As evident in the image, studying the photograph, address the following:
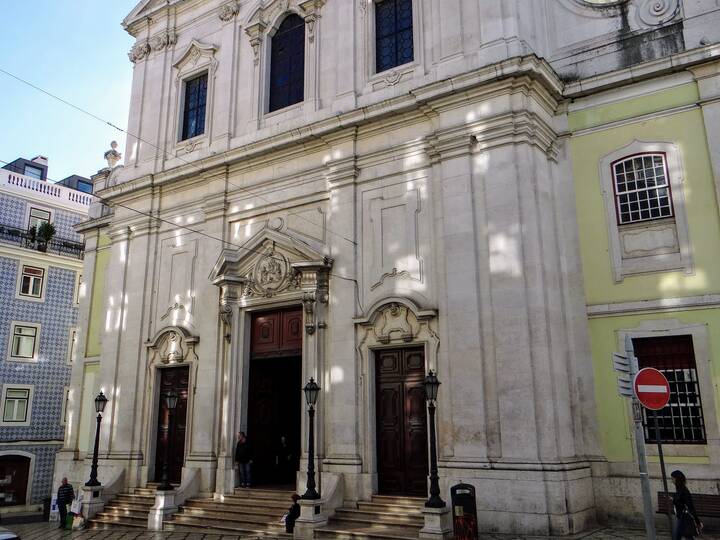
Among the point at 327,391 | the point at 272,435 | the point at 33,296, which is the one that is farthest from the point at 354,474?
the point at 33,296

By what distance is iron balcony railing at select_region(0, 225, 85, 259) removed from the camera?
100 ft

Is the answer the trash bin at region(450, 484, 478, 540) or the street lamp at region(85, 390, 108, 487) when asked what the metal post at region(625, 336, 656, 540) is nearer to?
the trash bin at region(450, 484, 478, 540)

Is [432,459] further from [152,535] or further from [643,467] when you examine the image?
[152,535]

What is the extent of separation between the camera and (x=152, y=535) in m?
15.3

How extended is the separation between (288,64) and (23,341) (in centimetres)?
1957

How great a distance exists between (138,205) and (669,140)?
15.5 m

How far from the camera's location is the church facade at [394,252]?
13.8 meters

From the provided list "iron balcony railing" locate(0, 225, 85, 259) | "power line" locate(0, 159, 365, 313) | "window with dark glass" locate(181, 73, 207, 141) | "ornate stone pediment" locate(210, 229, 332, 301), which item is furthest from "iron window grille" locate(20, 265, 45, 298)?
"ornate stone pediment" locate(210, 229, 332, 301)

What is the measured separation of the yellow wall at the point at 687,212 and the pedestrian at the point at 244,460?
355 inches

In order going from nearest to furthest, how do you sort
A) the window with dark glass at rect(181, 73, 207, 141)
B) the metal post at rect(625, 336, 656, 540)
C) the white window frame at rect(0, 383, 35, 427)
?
the metal post at rect(625, 336, 656, 540)
the window with dark glass at rect(181, 73, 207, 141)
the white window frame at rect(0, 383, 35, 427)

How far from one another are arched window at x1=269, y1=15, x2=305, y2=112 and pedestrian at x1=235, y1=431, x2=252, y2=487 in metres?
9.53

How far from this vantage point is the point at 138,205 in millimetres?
21594

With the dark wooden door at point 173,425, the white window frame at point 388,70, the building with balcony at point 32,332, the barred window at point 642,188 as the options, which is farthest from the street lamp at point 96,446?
the barred window at point 642,188

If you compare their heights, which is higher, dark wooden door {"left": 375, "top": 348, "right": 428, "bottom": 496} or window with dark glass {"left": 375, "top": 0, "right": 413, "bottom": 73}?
window with dark glass {"left": 375, "top": 0, "right": 413, "bottom": 73}
